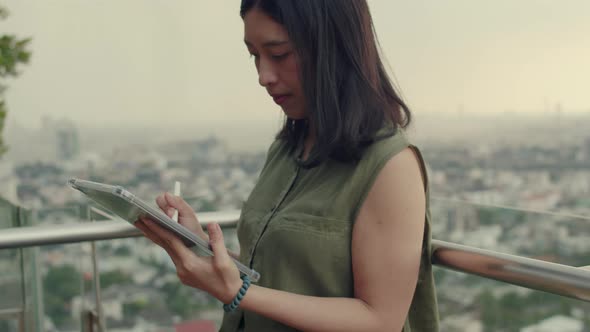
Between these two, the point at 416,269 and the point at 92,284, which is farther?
the point at 92,284

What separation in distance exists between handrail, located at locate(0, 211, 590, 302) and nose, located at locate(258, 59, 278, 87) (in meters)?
0.43

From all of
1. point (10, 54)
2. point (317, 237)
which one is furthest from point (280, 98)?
point (10, 54)

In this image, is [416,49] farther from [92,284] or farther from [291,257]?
[291,257]

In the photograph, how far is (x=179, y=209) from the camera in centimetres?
145

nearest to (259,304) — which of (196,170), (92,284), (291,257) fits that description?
(291,257)

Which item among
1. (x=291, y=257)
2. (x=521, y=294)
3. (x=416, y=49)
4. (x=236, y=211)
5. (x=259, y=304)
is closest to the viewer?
(x=259, y=304)

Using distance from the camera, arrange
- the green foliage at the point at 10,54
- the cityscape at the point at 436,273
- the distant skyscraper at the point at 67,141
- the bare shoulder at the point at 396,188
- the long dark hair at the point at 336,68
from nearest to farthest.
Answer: the bare shoulder at the point at 396,188 < the long dark hair at the point at 336,68 < the cityscape at the point at 436,273 < the green foliage at the point at 10,54 < the distant skyscraper at the point at 67,141

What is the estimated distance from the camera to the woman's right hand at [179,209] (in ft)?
4.68

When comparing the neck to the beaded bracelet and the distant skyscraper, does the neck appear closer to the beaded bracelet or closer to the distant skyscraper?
the beaded bracelet

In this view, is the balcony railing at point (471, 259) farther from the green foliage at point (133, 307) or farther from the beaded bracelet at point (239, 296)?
the green foliage at point (133, 307)

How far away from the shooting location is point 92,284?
2.16m

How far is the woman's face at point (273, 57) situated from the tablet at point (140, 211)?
0.34 metres

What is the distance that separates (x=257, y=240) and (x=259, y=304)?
21cm

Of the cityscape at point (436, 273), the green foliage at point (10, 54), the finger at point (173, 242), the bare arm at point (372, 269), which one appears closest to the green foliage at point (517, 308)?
the cityscape at point (436, 273)
